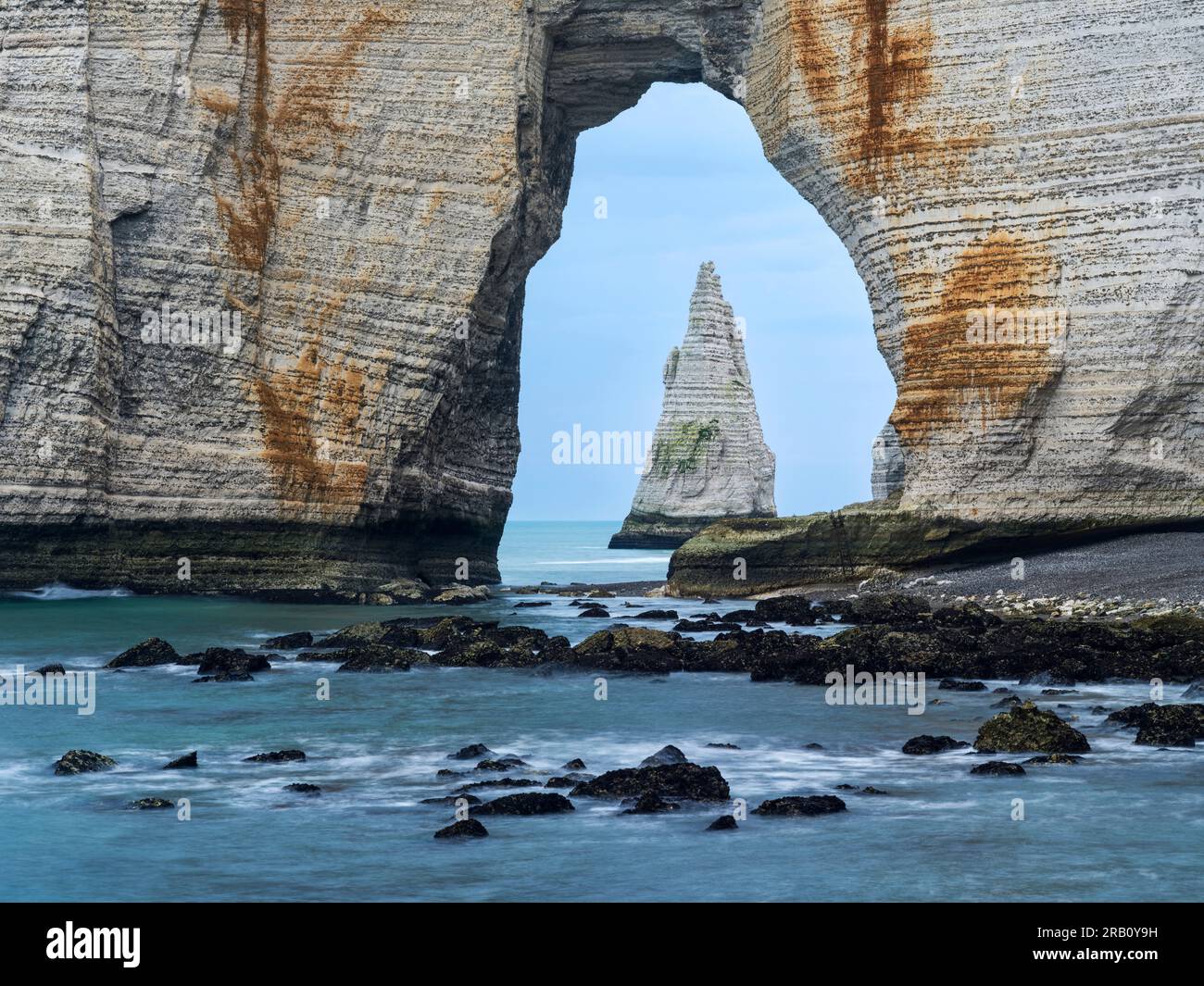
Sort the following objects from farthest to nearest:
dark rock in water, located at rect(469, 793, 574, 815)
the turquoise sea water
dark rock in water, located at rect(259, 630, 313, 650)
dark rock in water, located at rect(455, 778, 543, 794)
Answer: dark rock in water, located at rect(259, 630, 313, 650), dark rock in water, located at rect(455, 778, 543, 794), dark rock in water, located at rect(469, 793, 574, 815), the turquoise sea water

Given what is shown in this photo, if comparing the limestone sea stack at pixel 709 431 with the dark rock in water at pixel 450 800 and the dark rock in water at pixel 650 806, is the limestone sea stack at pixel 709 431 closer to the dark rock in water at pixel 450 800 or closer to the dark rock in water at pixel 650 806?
the dark rock in water at pixel 450 800

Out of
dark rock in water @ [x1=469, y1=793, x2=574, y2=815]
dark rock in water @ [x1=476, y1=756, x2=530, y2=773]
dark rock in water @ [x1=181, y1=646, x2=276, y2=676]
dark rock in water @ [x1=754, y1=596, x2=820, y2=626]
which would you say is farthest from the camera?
dark rock in water @ [x1=754, y1=596, x2=820, y2=626]

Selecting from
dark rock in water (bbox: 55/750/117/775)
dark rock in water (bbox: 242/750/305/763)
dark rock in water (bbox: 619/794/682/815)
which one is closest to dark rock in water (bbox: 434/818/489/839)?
dark rock in water (bbox: 619/794/682/815)

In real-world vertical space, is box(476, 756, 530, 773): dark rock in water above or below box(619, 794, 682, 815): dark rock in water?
above

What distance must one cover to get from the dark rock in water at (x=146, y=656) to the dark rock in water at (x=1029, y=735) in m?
13.3

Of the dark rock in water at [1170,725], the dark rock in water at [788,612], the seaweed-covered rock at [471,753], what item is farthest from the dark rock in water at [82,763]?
the dark rock in water at [788,612]

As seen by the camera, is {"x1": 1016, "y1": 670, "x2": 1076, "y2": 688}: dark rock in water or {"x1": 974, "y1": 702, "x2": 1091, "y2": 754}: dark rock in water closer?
{"x1": 974, "y1": 702, "x2": 1091, "y2": 754}: dark rock in water

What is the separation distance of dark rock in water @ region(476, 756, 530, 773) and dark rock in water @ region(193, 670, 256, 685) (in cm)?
762

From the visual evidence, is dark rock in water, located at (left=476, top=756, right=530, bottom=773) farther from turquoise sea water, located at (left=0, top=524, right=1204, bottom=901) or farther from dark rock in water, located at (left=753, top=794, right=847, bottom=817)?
dark rock in water, located at (left=753, top=794, right=847, bottom=817)

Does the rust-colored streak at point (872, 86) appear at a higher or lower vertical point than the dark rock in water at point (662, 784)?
higher

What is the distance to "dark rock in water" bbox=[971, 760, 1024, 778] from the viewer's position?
14016 millimetres

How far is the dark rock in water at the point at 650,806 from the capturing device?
1260 cm

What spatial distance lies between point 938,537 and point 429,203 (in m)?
15.4

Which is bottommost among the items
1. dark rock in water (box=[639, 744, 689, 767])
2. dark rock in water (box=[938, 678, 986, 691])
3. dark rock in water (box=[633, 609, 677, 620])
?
dark rock in water (box=[639, 744, 689, 767])
